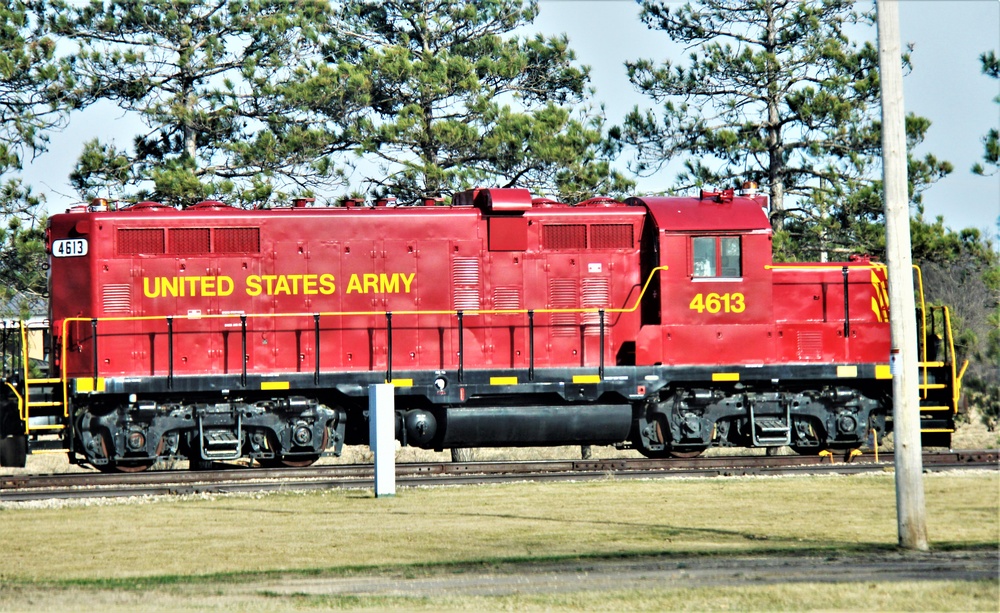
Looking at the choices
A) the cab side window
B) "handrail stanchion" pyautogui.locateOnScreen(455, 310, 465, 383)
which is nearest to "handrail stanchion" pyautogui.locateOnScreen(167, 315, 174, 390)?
"handrail stanchion" pyautogui.locateOnScreen(455, 310, 465, 383)

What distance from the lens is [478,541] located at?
10.2 m

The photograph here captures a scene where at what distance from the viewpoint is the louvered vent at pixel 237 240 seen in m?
16.1

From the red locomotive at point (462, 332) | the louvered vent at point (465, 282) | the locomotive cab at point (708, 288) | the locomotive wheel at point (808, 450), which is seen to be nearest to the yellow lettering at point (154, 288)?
the red locomotive at point (462, 332)

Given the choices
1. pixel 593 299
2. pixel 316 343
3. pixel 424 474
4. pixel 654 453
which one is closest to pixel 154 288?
pixel 316 343

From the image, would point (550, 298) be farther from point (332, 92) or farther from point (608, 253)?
point (332, 92)

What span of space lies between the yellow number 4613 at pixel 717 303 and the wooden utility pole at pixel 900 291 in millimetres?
6813

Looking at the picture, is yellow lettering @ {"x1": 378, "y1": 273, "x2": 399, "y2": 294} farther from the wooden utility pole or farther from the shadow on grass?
the wooden utility pole

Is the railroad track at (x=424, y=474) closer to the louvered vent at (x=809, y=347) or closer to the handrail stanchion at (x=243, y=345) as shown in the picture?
the handrail stanchion at (x=243, y=345)

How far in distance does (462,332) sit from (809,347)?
206 inches

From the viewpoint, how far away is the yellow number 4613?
645 inches

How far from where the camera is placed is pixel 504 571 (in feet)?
28.5

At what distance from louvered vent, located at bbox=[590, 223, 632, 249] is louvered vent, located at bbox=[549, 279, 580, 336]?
0.73 meters

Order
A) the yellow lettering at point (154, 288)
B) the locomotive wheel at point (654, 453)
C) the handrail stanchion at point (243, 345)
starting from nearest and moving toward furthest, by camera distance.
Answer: the handrail stanchion at point (243, 345) < the yellow lettering at point (154, 288) < the locomotive wheel at point (654, 453)

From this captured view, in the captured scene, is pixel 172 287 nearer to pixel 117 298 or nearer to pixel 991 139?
pixel 117 298
